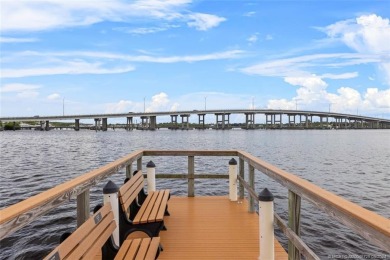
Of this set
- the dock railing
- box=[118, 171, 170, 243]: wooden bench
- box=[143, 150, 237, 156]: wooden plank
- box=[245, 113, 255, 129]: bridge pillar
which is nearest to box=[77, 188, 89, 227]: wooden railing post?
the dock railing

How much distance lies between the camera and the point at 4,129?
177375 millimetres

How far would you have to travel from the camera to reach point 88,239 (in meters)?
2.68

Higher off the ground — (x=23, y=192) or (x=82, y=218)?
(x=82, y=218)

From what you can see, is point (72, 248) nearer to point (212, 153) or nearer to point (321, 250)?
point (212, 153)

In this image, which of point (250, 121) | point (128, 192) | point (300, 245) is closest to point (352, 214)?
point (300, 245)

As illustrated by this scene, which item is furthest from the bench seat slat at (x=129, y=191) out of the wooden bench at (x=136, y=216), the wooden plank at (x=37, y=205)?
the wooden plank at (x=37, y=205)

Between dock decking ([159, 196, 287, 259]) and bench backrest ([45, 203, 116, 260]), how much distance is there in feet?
4.70

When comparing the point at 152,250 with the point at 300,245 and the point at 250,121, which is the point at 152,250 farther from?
the point at 250,121

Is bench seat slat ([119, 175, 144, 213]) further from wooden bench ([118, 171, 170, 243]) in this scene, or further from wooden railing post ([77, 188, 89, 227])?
wooden railing post ([77, 188, 89, 227])

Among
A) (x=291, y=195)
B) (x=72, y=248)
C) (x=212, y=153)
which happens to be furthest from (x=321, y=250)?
(x=72, y=248)

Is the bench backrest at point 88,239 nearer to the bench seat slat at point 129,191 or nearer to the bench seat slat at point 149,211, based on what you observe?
the bench seat slat at point 129,191

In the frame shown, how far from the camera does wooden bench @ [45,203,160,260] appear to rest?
2303mm

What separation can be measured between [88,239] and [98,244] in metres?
0.21

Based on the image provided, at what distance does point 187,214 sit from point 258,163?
196 cm
